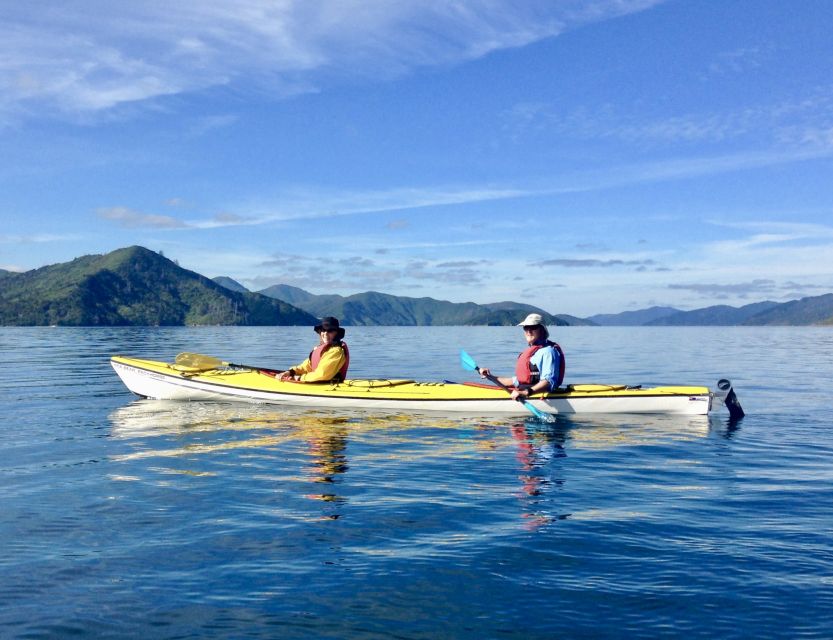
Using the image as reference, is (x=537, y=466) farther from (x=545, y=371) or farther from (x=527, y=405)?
(x=545, y=371)

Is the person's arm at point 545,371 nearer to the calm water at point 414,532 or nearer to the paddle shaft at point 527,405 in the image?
the paddle shaft at point 527,405

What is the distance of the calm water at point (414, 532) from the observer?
5660 mm

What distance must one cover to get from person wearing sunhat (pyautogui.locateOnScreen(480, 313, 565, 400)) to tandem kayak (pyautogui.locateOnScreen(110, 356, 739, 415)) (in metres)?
0.30

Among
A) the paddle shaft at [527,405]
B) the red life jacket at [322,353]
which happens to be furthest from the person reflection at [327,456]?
the paddle shaft at [527,405]

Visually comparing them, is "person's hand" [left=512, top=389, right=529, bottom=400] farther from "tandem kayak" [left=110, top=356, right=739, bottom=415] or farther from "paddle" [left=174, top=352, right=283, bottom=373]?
"paddle" [left=174, top=352, right=283, bottom=373]

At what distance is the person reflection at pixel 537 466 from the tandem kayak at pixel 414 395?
4.63 feet

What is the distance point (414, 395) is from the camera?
17562mm

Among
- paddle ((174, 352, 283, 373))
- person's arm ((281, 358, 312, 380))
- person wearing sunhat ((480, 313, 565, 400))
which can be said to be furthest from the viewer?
paddle ((174, 352, 283, 373))

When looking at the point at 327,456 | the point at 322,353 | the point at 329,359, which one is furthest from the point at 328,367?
the point at 327,456

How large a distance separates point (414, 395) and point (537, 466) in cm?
645

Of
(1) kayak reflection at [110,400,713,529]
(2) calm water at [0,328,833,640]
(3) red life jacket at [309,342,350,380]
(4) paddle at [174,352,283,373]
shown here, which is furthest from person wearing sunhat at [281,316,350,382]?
(2) calm water at [0,328,833,640]

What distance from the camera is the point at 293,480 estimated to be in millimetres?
10352

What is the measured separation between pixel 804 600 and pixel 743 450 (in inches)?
314

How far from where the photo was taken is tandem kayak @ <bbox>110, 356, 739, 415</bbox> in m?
16.8
